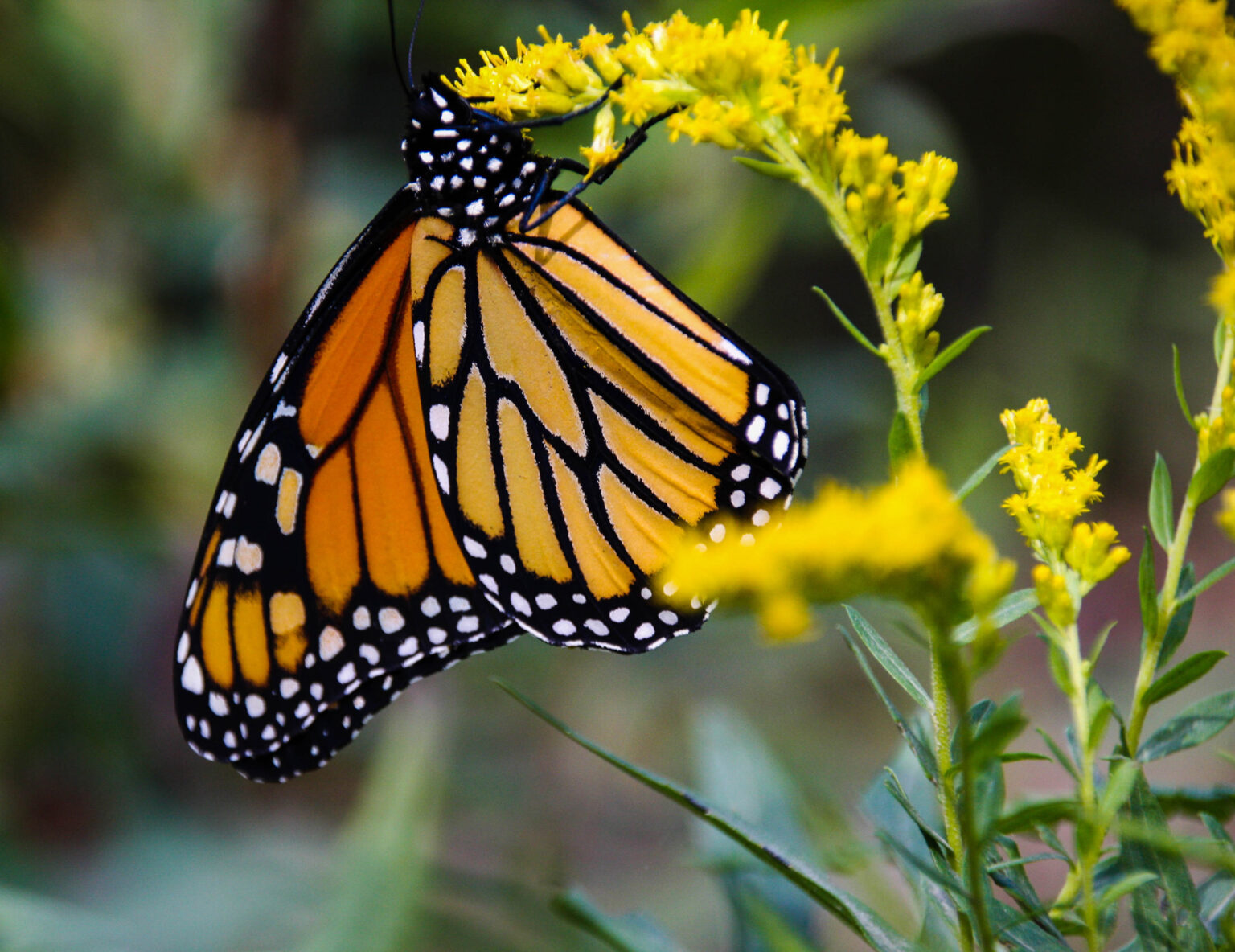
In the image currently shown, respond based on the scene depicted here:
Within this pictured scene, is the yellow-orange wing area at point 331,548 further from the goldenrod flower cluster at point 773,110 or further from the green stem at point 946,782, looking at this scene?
the green stem at point 946,782

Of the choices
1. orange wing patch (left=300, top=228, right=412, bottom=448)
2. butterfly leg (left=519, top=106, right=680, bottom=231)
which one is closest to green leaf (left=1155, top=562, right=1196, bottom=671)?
butterfly leg (left=519, top=106, right=680, bottom=231)

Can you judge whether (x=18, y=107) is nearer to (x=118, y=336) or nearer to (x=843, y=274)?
(x=118, y=336)

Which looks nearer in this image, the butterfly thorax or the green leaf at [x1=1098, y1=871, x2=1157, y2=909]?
the green leaf at [x1=1098, y1=871, x2=1157, y2=909]

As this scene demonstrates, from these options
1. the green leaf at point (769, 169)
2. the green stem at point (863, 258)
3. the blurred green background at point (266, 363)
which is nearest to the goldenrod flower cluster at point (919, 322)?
the green stem at point (863, 258)

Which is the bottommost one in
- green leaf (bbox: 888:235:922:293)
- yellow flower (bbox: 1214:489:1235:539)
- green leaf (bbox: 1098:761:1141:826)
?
green leaf (bbox: 1098:761:1141:826)

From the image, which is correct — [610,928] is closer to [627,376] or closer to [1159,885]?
[1159,885]

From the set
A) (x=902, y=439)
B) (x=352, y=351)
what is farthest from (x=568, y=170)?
(x=902, y=439)

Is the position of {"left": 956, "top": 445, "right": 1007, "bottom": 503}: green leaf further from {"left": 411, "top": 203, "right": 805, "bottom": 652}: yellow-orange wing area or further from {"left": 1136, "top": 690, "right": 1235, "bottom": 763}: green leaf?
{"left": 411, "top": 203, "right": 805, "bottom": 652}: yellow-orange wing area
